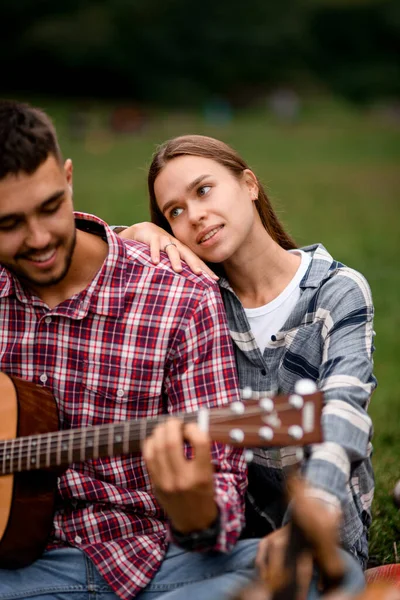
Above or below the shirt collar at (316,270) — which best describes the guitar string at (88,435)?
below

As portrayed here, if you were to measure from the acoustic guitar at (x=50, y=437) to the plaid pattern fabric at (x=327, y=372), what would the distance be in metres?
0.25

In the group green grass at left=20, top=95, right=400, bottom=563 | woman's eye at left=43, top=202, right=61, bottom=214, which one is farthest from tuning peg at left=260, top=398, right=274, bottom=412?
green grass at left=20, top=95, right=400, bottom=563

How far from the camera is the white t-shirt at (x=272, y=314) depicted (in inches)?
110

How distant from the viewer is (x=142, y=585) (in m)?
2.35

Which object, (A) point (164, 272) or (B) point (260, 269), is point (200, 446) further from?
(B) point (260, 269)

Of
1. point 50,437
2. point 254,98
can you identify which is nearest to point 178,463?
point 50,437

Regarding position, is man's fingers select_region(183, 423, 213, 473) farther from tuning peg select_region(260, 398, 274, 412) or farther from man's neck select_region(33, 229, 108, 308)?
man's neck select_region(33, 229, 108, 308)

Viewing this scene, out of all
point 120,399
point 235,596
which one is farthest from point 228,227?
point 235,596

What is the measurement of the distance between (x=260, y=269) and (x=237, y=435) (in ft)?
3.33

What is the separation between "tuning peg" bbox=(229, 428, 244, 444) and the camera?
6.48ft

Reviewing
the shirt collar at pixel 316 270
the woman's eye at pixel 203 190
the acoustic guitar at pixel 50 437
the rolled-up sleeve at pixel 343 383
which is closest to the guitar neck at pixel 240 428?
the acoustic guitar at pixel 50 437

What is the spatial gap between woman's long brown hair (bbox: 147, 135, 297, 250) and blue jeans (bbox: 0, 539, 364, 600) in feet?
4.22

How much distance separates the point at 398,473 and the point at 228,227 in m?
1.87

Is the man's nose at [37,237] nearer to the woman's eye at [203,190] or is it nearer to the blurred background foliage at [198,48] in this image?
the woman's eye at [203,190]
